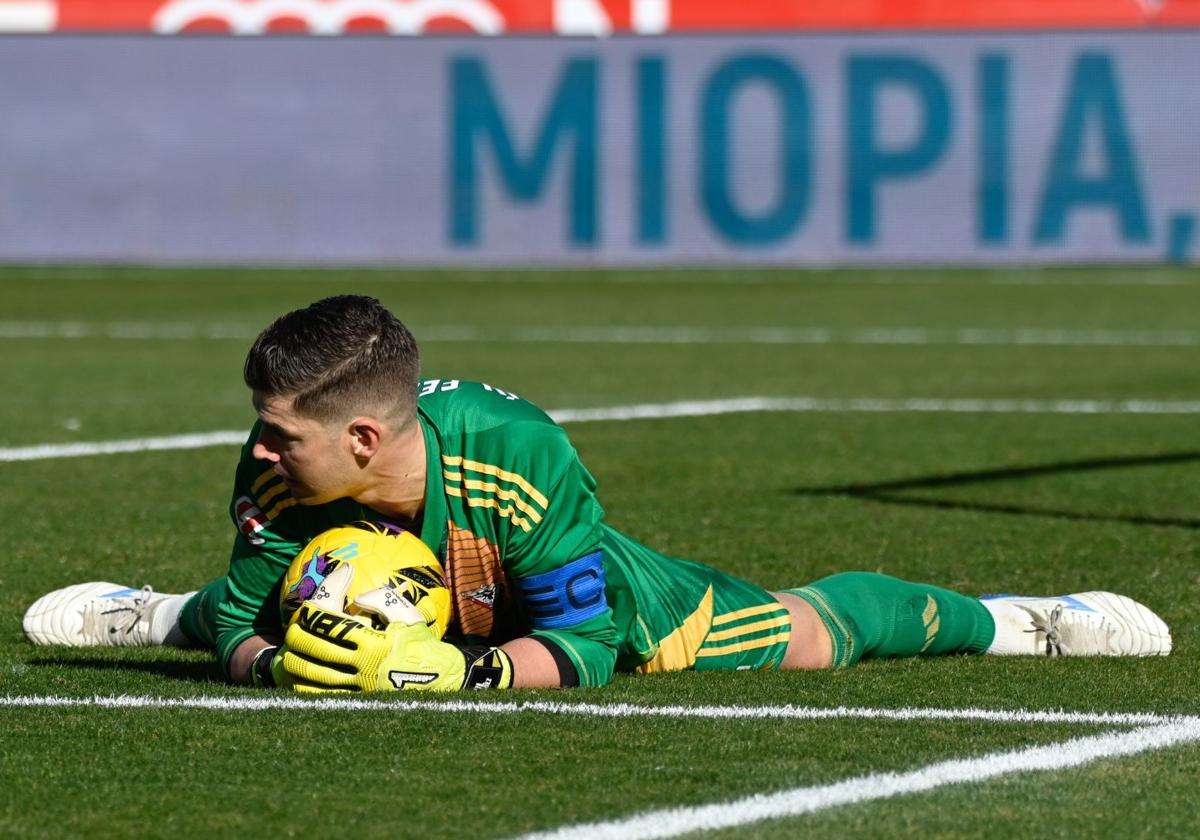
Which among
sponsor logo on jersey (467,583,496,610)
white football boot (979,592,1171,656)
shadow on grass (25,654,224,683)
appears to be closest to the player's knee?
white football boot (979,592,1171,656)

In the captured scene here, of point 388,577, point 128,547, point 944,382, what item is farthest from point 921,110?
point 388,577

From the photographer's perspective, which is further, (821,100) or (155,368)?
(821,100)

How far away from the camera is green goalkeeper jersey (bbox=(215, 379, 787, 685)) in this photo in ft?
16.7

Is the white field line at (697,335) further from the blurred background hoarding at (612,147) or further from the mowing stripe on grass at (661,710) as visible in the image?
the mowing stripe on grass at (661,710)

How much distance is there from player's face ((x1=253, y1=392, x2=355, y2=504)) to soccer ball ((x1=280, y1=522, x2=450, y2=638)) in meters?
0.13

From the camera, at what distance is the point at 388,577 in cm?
509

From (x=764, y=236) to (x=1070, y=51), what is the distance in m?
4.18

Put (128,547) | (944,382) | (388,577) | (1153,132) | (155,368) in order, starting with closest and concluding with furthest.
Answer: (388,577) → (128,547) → (944,382) → (155,368) → (1153,132)

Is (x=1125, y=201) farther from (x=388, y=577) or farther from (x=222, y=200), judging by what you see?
(x=388, y=577)

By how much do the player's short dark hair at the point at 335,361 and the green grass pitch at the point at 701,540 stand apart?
0.67m

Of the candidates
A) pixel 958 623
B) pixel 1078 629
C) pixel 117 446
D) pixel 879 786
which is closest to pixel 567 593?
pixel 879 786

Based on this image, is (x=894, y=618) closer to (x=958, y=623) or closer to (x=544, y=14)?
(x=958, y=623)

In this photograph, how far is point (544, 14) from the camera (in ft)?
111

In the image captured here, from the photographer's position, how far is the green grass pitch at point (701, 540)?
4348 mm
